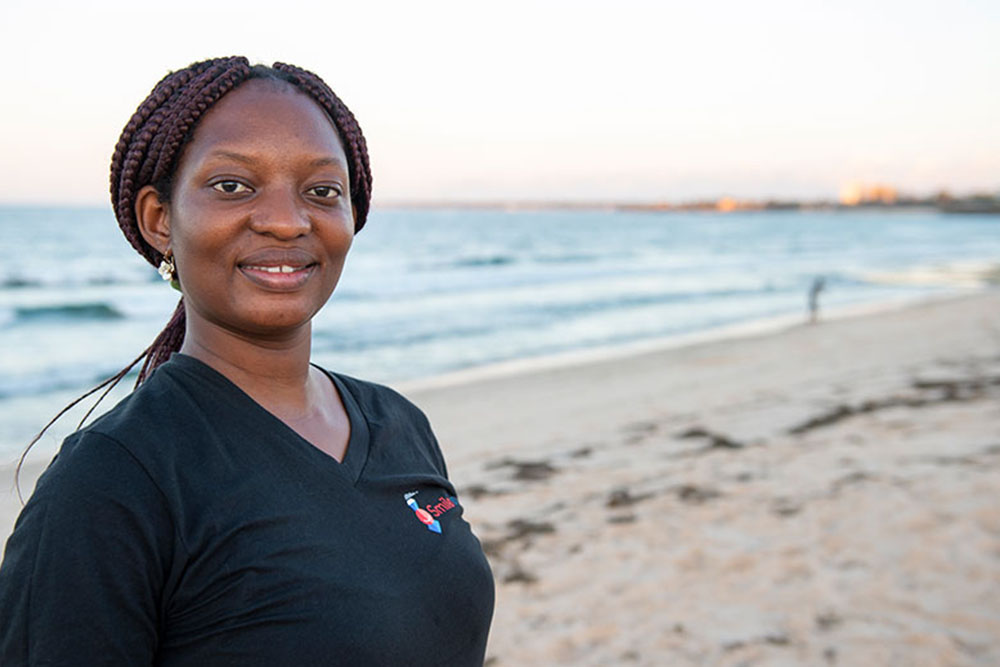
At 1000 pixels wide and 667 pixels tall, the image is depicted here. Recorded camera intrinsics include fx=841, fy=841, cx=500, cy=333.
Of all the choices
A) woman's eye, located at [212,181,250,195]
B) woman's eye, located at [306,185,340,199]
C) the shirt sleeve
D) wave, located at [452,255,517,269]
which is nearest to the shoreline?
woman's eye, located at [306,185,340,199]

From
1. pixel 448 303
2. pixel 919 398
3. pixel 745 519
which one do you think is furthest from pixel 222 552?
pixel 448 303

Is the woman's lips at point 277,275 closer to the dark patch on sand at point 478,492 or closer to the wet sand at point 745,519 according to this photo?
the wet sand at point 745,519

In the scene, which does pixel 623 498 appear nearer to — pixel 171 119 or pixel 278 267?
pixel 278 267

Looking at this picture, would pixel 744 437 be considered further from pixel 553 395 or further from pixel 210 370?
pixel 210 370

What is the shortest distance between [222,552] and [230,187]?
635 millimetres

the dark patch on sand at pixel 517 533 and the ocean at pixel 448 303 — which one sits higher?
the dark patch on sand at pixel 517 533

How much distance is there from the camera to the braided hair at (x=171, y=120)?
1.50 meters

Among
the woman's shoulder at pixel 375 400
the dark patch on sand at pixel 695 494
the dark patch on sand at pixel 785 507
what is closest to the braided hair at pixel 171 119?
the woman's shoulder at pixel 375 400

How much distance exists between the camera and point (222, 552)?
131cm

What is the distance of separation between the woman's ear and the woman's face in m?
0.03

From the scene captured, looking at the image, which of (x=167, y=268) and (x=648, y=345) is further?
(x=648, y=345)

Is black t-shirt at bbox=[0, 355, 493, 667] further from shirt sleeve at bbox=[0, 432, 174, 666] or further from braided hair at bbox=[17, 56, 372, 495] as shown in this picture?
braided hair at bbox=[17, 56, 372, 495]

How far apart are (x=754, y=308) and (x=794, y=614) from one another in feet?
63.9

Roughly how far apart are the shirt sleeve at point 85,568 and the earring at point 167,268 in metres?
0.50
